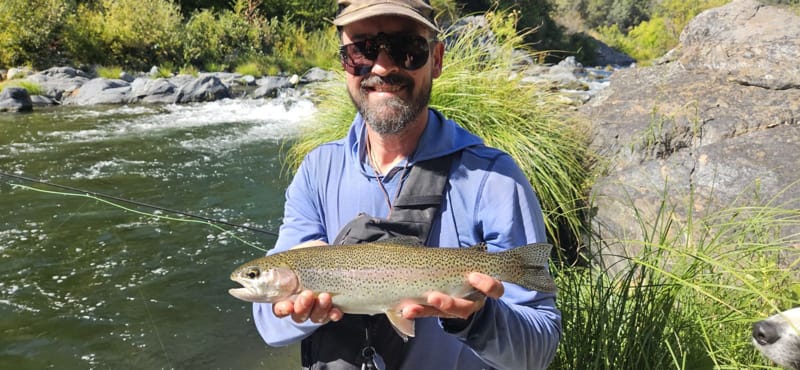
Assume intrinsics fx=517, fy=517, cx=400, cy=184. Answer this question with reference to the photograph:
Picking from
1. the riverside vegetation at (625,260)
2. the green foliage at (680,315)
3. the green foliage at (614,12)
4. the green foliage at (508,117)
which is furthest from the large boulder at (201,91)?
the green foliage at (614,12)

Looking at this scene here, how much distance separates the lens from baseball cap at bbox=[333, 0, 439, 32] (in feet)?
6.79

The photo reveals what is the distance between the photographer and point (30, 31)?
69.2ft

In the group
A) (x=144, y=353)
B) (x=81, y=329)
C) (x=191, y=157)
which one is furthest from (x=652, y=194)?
(x=191, y=157)

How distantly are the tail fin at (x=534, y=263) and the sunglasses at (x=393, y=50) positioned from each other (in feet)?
2.95

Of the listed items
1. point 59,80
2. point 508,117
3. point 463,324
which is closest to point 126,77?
point 59,80

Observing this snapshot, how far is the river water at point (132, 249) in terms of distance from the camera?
14.9 feet

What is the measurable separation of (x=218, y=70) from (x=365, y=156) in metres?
23.8

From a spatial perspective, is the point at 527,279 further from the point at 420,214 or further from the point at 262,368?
the point at 262,368

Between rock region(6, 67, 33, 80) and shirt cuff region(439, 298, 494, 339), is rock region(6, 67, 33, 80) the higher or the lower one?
the higher one

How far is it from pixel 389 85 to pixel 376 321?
3.16 ft

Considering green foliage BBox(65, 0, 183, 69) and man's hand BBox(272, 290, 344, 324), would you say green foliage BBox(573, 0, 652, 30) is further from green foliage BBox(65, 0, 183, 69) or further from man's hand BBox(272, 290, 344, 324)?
man's hand BBox(272, 290, 344, 324)

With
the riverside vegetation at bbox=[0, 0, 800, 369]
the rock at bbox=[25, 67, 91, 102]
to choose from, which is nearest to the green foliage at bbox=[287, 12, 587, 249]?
the riverside vegetation at bbox=[0, 0, 800, 369]

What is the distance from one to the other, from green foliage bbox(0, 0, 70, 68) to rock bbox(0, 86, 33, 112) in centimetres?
713

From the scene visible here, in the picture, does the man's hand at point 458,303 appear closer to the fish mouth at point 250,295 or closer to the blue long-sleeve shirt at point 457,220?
the blue long-sleeve shirt at point 457,220
